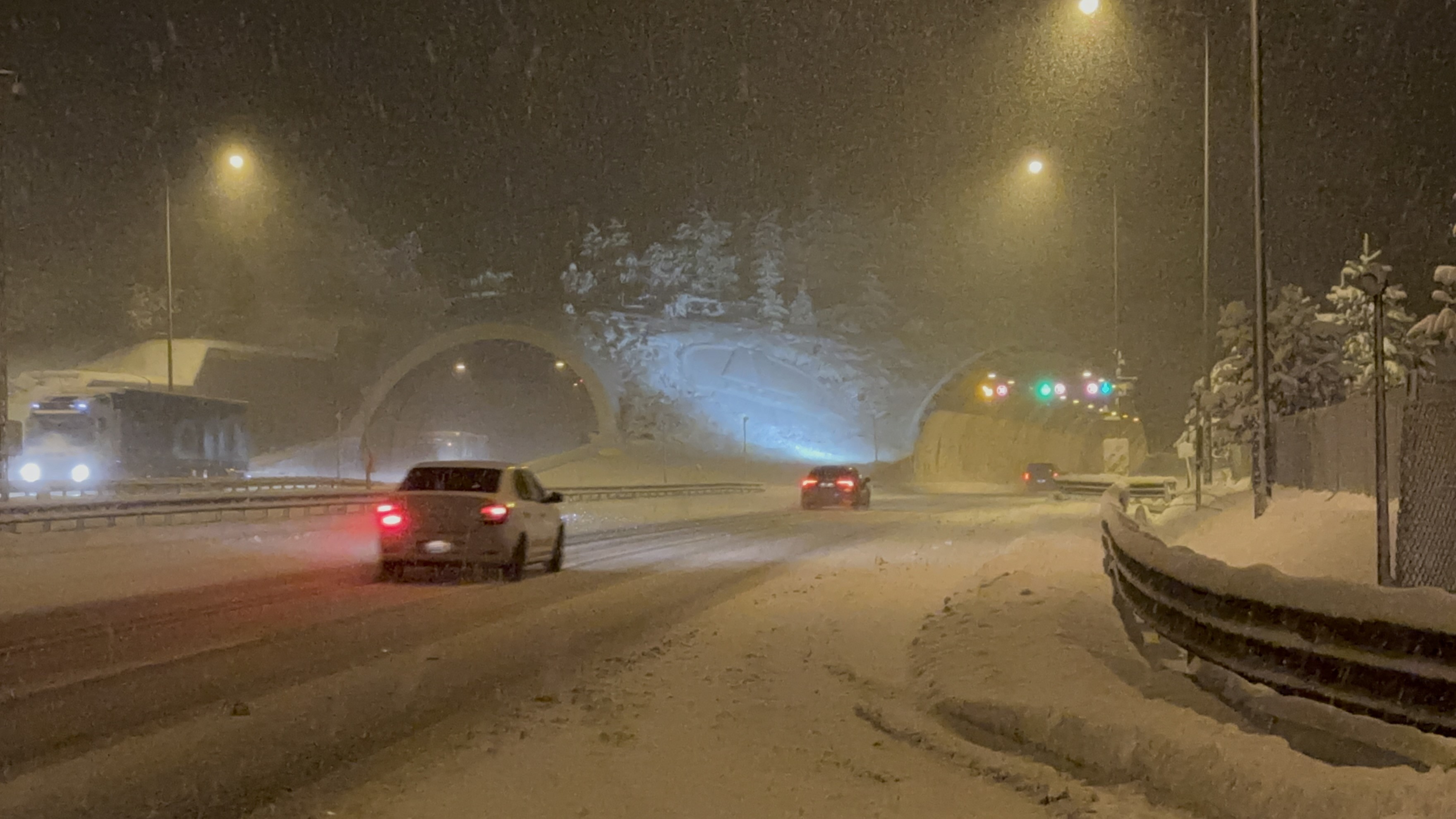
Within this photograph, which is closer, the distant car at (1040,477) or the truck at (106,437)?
the truck at (106,437)

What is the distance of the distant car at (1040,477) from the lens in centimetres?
6147

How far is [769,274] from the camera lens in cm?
7725

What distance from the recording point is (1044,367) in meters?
75.3

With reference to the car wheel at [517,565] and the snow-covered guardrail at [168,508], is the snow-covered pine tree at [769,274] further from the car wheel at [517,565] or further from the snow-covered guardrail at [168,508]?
the car wheel at [517,565]

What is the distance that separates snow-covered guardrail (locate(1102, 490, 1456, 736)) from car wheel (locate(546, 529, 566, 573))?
12892 mm

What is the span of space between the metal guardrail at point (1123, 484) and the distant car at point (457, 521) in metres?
24.2

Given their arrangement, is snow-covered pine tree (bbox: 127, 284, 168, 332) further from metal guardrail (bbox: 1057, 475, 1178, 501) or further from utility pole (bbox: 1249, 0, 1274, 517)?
utility pole (bbox: 1249, 0, 1274, 517)

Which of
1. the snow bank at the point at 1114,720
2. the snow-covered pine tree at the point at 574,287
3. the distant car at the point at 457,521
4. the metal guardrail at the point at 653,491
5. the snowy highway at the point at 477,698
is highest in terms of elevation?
the snow-covered pine tree at the point at 574,287

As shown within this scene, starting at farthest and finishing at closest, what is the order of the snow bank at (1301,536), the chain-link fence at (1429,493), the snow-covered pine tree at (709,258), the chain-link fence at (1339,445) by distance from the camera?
the snow-covered pine tree at (709,258) < the chain-link fence at (1339,445) < the snow bank at (1301,536) < the chain-link fence at (1429,493)

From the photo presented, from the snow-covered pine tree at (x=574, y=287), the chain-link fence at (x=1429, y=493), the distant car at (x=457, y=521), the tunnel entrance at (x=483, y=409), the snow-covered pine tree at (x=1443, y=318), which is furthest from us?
the tunnel entrance at (x=483, y=409)

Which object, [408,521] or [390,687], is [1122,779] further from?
[408,521]

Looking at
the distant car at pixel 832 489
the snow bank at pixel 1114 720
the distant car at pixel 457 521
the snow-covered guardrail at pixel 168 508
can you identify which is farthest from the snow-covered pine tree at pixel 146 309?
the snow bank at pixel 1114 720

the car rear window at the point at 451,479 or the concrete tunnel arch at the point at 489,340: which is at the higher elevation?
the concrete tunnel arch at the point at 489,340

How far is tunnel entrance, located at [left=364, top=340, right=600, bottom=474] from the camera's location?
8075 cm
